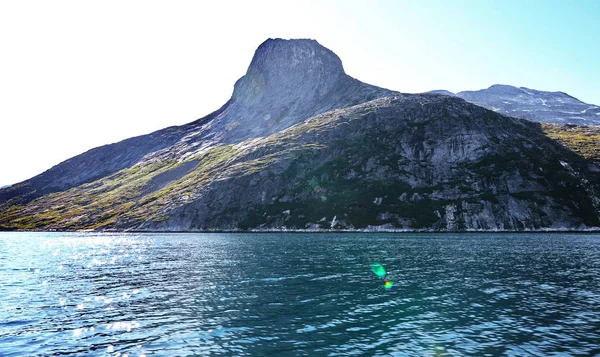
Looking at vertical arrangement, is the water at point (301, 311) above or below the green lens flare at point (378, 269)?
above

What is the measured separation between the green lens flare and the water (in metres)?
1.19

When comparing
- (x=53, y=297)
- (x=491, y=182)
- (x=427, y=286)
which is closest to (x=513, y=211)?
(x=491, y=182)

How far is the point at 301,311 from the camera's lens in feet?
102

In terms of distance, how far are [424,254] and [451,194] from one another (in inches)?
5218

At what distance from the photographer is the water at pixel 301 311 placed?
891 inches

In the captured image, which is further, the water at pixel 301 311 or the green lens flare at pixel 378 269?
the green lens flare at pixel 378 269

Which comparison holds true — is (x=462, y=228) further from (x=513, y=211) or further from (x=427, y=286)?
(x=427, y=286)

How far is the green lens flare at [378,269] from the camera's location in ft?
167

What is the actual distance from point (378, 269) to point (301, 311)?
88.3 ft

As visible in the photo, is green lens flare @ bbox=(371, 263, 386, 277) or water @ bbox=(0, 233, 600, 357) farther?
green lens flare @ bbox=(371, 263, 386, 277)

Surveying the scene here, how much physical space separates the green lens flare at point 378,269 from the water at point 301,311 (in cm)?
119

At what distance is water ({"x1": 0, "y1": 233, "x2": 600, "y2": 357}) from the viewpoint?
22641 millimetres

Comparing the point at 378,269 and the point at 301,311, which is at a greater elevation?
the point at 301,311

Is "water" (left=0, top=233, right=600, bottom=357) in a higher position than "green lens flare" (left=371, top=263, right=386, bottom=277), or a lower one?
higher
